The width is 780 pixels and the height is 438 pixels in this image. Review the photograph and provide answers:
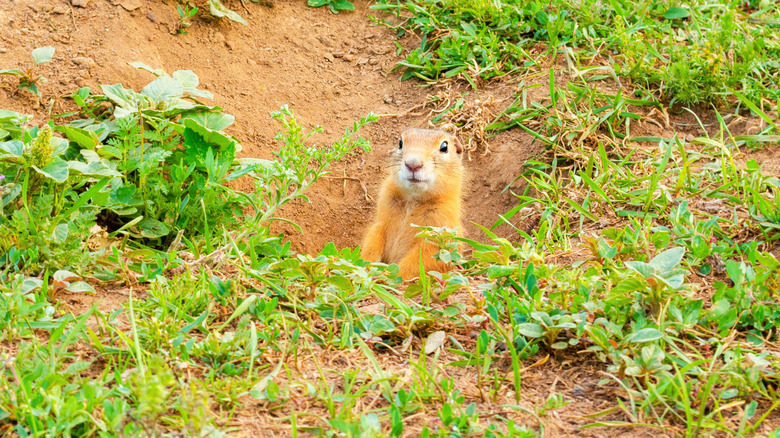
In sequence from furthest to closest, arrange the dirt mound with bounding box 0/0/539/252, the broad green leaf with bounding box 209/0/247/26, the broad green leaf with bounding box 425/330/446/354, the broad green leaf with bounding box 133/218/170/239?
the broad green leaf with bounding box 209/0/247/26 → the dirt mound with bounding box 0/0/539/252 → the broad green leaf with bounding box 133/218/170/239 → the broad green leaf with bounding box 425/330/446/354

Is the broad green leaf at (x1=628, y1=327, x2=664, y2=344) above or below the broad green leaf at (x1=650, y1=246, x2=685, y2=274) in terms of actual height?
below

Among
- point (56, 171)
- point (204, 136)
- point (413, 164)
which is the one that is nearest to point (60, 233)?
point (56, 171)

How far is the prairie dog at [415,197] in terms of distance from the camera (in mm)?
4938

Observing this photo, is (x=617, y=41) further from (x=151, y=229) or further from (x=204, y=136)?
(x=151, y=229)

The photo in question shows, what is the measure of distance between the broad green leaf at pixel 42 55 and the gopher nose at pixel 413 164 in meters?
2.51

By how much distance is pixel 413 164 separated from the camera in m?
4.79

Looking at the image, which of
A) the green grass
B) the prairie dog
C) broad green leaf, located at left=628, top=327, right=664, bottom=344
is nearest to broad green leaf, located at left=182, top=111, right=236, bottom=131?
the prairie dog

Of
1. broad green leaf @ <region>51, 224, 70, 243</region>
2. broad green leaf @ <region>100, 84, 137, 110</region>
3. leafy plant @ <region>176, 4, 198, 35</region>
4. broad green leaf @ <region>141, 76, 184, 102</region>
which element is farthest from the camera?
leafy plant @ <region>176, 4, 198, 35</region>

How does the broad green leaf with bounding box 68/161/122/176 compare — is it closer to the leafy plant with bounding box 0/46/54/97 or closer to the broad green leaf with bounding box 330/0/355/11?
the leafy plant with bounding box 0/46/54/97

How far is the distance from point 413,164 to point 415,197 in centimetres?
37

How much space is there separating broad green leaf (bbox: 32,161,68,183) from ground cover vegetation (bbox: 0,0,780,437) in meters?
0.02

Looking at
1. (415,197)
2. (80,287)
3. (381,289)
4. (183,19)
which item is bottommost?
(415,197)

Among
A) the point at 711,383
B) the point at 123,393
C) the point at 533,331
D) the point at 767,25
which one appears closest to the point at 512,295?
the point at 533,331

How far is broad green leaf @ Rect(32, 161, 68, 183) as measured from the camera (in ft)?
11.5
